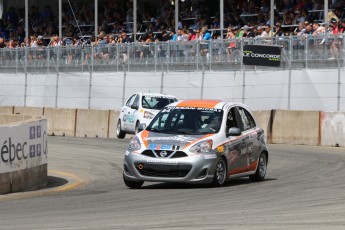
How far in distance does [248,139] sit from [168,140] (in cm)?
193

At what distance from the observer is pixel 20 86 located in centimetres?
4450

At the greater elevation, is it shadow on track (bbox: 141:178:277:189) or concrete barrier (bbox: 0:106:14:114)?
shadow on track (bbox: 141:178:277:189)

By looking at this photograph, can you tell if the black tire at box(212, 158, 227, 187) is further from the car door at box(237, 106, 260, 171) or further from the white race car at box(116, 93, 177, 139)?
the white race car at box(116, 93, 177, 139)

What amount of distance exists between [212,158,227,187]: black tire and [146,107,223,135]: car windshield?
1.88 feet

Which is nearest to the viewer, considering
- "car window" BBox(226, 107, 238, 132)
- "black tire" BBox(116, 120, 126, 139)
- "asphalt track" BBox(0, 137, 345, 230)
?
"asphalt track" BBox(0, 137, 345, 230)

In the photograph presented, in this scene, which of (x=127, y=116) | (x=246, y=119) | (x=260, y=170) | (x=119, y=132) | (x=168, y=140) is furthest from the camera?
(x=119, y=132)

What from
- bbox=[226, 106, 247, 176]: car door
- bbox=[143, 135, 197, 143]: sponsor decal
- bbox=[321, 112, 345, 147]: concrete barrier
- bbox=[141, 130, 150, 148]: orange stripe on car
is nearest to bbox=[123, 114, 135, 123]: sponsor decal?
bbox=[321, 112, 345, 147]: concrete barrier

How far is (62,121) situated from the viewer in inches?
1499

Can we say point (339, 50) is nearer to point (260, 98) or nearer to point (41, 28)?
point (260, 98)

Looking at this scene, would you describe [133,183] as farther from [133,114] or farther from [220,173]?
[133,114]

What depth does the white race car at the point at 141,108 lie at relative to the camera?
33.2 metres

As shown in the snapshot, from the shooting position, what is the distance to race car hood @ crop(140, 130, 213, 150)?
1665 centimetres

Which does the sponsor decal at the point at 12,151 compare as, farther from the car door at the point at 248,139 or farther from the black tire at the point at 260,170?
the black tire at the point at 260,170

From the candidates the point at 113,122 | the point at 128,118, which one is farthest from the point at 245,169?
the point at 113,122
